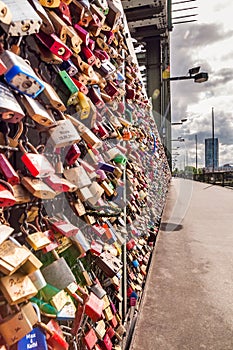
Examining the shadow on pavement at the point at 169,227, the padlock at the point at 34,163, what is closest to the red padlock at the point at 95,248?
the padlock at the point at 34,163

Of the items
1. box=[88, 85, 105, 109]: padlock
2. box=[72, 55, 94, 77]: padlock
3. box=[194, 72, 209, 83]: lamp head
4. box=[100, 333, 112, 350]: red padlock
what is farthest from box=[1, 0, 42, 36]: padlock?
box=[194, 72, 209, 83]: lamp head

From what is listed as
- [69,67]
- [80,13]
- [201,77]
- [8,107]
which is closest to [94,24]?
[80,13]

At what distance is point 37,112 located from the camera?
814 millimetres

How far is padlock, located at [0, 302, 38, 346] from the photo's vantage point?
682mm

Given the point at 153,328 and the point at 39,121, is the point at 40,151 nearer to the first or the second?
the point at 39,121

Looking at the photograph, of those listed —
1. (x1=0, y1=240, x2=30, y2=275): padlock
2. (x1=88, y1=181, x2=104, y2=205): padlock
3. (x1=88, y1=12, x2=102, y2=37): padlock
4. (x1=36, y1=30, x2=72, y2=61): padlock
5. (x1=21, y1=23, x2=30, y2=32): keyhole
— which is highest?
(x1=88, y1=12, x2=102, y2=37): padlock

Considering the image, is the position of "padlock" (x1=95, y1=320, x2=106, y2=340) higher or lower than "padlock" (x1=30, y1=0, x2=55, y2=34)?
lower

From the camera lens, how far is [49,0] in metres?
0.91

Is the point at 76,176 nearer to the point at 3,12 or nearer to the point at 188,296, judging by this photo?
the point at 3,12

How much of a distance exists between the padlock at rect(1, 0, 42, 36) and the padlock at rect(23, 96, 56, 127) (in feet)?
0.55

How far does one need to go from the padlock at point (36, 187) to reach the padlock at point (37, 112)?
0.57 ft

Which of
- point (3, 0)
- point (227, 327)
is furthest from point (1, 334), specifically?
point (227, 327)

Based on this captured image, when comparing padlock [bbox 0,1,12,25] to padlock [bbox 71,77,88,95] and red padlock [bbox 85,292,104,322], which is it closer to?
padlock [bbox 71,77,88,95]

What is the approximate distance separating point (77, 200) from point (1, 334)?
0.57m
